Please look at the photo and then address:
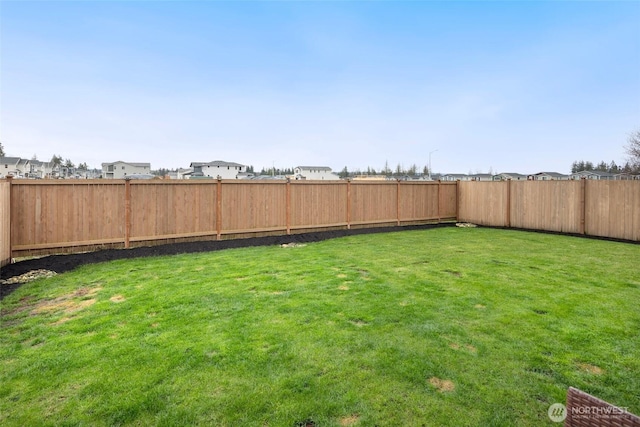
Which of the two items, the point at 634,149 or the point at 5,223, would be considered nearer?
the point at 5,223

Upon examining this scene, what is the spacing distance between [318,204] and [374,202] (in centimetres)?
236

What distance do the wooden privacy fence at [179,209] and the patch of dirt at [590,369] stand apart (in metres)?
7.97

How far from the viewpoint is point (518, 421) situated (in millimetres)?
2090

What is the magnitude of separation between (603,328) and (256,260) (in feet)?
18.0

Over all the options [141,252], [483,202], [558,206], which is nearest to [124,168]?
[141,252]

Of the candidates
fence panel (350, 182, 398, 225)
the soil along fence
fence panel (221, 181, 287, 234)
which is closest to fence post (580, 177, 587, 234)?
the soil along fence

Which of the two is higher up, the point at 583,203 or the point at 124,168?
the point at 124,168

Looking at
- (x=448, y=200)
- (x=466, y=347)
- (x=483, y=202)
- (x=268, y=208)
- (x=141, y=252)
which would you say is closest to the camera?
(x=466, y=347)

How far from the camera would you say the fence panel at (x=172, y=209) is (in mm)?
7926

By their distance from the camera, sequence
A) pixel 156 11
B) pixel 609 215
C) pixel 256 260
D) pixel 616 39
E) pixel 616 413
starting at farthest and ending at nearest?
pixel 616 39, pixel 156 11, pixel 609 215, pixel 256 260, pixel 616 413

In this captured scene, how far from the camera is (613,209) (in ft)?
31.8

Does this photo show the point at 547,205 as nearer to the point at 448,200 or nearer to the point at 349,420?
the point at 448,200

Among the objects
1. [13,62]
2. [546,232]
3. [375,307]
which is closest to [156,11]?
[13,62]

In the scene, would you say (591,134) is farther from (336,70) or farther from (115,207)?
(115,207)
